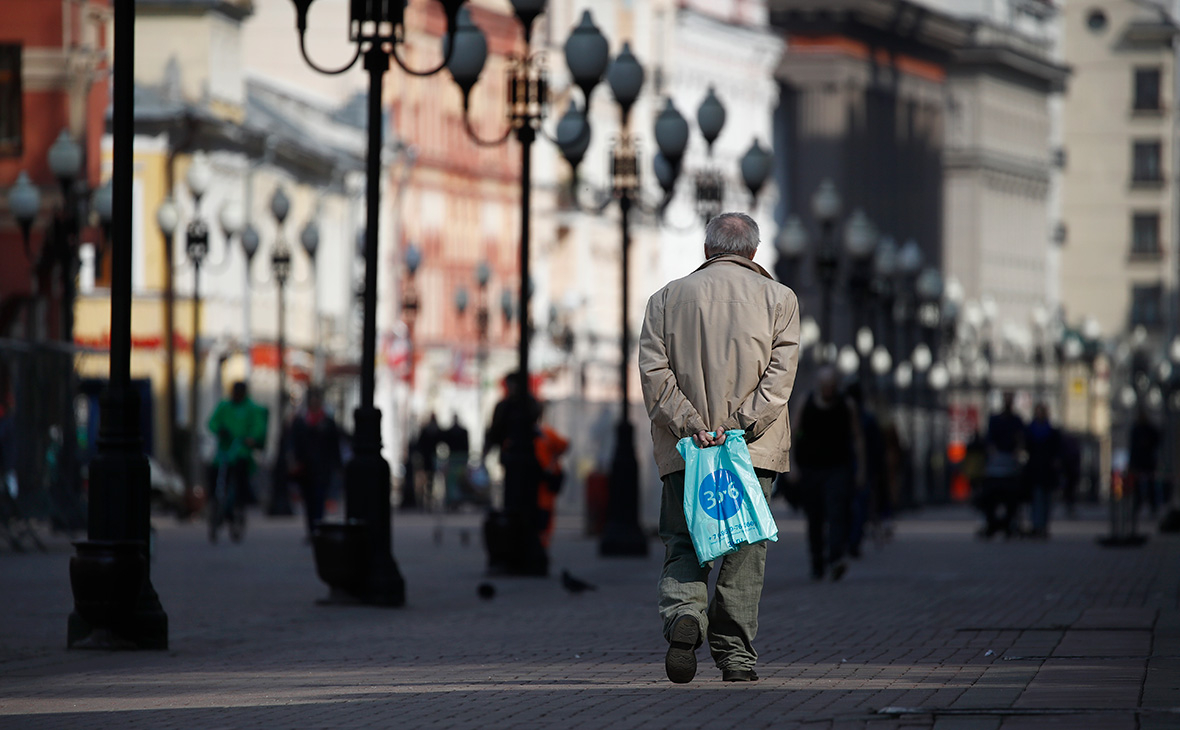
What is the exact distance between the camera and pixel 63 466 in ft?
95.9

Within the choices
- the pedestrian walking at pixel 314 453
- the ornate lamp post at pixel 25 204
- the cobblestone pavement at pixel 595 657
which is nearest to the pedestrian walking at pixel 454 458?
the ornate lamp post at pixel 25 204

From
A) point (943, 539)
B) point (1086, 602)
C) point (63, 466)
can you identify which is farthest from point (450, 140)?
point (1086, 602)

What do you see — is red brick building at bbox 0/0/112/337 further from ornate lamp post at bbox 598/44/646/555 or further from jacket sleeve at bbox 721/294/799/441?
jacket sleeve at bbox 721/294/799/441

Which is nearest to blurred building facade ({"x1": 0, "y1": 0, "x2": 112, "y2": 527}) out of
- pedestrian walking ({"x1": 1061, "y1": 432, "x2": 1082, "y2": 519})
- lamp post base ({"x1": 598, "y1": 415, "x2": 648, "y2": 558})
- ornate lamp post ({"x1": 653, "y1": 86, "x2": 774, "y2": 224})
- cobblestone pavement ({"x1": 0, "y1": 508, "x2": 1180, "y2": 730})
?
ornate lamp post ({"x1": 653, "y1": 86, "x2": 774, "y2": 224})

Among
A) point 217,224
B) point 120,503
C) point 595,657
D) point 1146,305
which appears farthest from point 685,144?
point 1146,305

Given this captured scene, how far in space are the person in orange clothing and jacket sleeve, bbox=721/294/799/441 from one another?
12298 millimetres

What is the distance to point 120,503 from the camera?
1533 centimetres

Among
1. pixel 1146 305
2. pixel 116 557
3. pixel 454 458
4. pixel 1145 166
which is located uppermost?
pixel 1145 166

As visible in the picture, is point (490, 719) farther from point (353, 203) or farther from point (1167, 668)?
point (353, 203)

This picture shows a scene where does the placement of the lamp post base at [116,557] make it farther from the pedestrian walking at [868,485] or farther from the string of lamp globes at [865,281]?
the string of lamp globes at [865,281]

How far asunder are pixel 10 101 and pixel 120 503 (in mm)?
25445

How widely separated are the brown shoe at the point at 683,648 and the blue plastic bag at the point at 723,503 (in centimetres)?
30

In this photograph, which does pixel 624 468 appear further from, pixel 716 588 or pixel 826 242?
pixel 716 588

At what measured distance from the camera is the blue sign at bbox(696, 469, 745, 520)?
12422 millimetres
